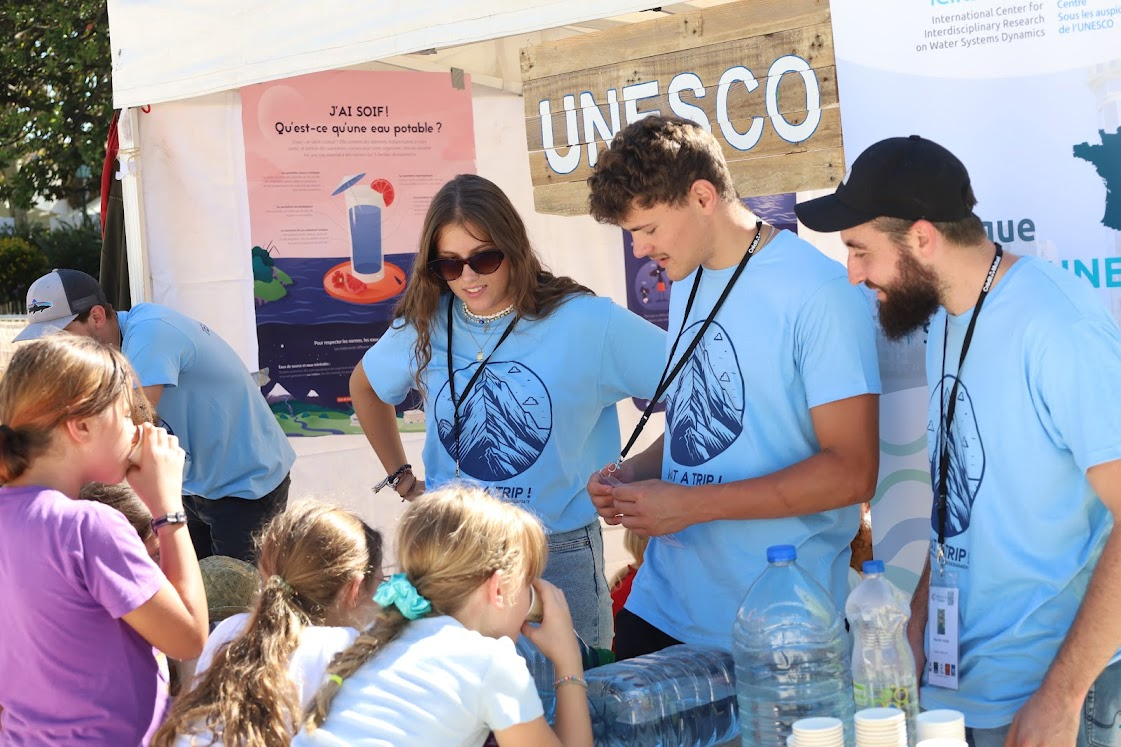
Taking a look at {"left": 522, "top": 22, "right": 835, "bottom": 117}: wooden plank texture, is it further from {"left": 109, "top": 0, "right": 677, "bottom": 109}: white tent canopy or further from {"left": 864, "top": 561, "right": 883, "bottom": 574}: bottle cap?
{"left": 864, "top": 561, "right": 883, "bottom": 574}: bottle cap

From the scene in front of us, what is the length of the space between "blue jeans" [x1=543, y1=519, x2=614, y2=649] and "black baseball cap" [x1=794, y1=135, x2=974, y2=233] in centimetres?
116

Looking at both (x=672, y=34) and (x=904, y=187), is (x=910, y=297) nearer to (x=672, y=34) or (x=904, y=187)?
(x=904, y=187)

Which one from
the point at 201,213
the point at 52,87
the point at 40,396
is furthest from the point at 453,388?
the point at 52,87

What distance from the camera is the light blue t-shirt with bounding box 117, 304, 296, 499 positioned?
12.7 feet

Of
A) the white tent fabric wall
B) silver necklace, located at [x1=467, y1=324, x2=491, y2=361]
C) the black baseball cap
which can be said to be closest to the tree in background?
the white tent fabric wall

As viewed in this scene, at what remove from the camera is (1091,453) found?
1669 millimetres

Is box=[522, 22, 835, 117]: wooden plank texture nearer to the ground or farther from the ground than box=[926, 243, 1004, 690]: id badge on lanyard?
farther from the ground

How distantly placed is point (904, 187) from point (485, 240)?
46.7 inches

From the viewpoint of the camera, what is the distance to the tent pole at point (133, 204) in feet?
15.1

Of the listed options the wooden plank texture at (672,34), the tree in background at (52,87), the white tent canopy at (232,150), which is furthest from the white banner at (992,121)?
the tree in background at (52,87)

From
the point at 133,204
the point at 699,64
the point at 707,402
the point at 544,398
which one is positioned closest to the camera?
the point at 707,402

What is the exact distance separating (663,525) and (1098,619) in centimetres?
77

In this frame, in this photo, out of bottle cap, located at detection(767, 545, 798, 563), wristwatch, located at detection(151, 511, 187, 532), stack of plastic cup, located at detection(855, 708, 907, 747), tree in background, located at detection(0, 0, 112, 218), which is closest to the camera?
stack of plastic cup, located at detection(855, 708, 907, 747)

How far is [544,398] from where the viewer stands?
271 centimetres
